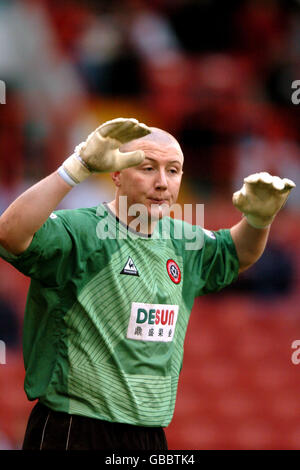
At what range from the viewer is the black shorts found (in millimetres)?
3121

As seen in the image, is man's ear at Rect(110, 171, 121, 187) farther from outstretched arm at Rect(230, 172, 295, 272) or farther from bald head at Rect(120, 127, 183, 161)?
outstretched arm at Rect(230, 172, 295, 272)

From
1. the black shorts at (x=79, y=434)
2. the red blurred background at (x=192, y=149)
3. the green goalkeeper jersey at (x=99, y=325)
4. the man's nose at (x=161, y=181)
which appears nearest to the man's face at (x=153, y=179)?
the man's nose at (x=161, y=181)

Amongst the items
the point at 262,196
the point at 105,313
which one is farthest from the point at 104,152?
the point at 262,196

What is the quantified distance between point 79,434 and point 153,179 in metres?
1.03

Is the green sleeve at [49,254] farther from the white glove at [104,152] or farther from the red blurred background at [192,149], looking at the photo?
the red blurred background at [192,149]

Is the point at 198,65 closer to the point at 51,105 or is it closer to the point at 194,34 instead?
the point at 194,34

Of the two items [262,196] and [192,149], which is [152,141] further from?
[192,149]

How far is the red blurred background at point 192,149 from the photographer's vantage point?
7453 mm

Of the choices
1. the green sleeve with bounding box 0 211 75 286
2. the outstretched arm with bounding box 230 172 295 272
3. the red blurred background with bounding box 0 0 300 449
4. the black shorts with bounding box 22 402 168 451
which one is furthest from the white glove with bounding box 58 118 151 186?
the red blurred background with bounding box 0 0 300 449

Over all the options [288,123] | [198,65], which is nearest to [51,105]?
[198,65]

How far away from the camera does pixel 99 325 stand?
123 inches

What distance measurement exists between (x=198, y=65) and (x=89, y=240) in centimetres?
568

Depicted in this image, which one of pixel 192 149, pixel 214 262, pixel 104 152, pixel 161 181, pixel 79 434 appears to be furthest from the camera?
pixel 192 149

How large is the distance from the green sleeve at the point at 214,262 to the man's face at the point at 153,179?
0.34m
